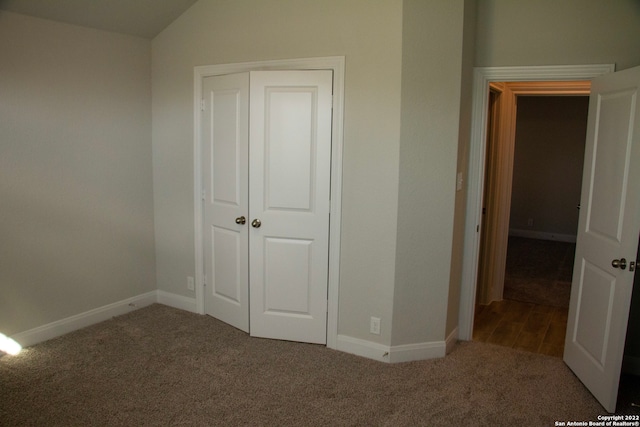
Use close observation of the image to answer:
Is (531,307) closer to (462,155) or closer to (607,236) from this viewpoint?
(607,236)

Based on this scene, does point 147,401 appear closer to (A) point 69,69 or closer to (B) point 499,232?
(A) point 69,69

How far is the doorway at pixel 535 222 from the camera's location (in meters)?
4.22

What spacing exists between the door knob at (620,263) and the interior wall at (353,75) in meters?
1.26

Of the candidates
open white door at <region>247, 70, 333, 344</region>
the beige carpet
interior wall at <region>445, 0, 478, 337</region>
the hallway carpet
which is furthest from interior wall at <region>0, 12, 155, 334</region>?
the hallway carpet

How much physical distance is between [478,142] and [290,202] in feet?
4.69

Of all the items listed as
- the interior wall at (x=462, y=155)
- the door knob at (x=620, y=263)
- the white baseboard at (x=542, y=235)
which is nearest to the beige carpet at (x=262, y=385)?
the interior wall at (x=462, y=155)

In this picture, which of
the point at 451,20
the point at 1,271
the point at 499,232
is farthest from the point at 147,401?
the point at 499,232

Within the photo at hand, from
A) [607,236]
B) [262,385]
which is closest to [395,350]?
[262,385]

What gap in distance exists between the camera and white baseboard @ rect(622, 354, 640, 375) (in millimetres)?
3219

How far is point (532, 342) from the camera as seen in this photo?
12.3ft

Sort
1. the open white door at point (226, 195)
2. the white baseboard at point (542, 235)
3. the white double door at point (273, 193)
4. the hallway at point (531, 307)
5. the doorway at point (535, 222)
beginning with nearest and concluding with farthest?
the white double door at point (273, 193)
the open white door at point (226, 195)
the hallway at point (531, 307)
the doorway at point (535, 222)
the white baseboard at point (542, 235)

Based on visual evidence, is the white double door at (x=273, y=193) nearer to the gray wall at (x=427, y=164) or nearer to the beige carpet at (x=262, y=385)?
the beige carpet at (x=262, y=385)

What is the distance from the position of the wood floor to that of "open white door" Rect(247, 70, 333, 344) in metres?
1.40

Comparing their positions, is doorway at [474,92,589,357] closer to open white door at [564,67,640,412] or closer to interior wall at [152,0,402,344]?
open white door at [564,67,640,412]
